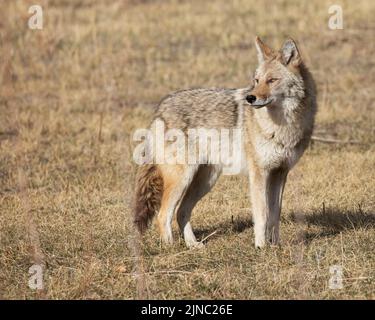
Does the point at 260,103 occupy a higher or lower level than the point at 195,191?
higher

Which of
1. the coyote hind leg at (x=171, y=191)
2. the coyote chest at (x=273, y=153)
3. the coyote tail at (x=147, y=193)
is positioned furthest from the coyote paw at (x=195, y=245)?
the coyote chest at (x=273, y=153)

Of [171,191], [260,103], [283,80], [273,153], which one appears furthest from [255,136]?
[171,191]

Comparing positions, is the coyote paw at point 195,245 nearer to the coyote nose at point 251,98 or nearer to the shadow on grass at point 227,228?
the shadow on grass at point 227,228

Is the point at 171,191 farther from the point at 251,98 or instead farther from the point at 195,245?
the point at 251,98

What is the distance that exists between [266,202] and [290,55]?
116 centimetres

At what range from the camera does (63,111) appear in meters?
11.7

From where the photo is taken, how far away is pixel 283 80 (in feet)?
20.3

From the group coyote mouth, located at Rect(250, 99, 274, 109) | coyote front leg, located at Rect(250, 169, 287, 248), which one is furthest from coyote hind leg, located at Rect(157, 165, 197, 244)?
coyote mouth, located at Rect(250, 99, 274, 109)

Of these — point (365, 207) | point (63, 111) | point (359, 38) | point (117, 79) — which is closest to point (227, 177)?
point (365, 207)

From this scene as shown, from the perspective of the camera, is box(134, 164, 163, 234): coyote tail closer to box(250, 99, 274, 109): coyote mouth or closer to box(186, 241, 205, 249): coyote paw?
box(186, 241, 205, 249): coyote paw

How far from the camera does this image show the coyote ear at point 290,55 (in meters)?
6.21

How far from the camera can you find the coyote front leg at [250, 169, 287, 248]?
6.20 metres

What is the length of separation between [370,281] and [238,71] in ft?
28.4

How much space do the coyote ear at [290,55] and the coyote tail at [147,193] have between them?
4.49 ft
